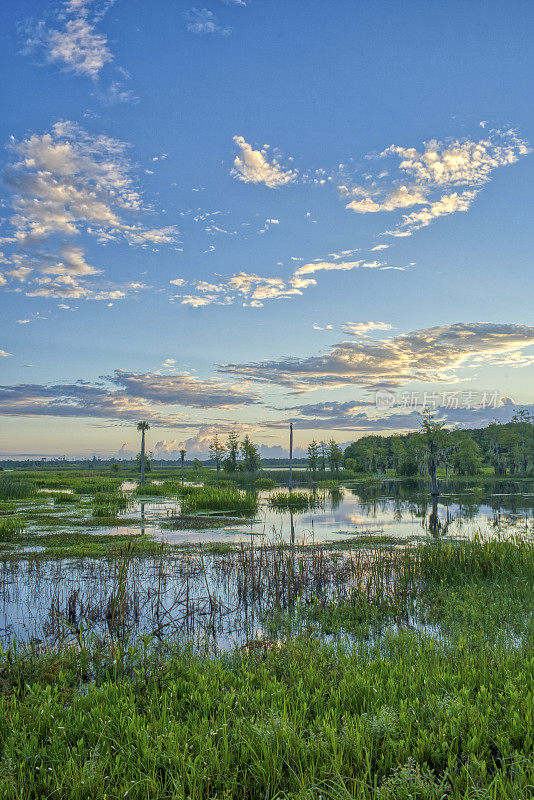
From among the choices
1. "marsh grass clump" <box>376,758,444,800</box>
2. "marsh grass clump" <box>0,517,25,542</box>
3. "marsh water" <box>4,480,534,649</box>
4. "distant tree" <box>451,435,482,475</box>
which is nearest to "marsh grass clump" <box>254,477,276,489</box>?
"marsh water" <box>4,480,534,649</box>

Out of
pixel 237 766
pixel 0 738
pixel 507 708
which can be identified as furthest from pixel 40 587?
pixel 507 708

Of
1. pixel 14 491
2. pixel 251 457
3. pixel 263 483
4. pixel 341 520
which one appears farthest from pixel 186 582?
pixel 251 457

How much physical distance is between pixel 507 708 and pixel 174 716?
3522mm

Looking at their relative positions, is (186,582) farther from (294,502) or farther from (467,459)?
(467,459)

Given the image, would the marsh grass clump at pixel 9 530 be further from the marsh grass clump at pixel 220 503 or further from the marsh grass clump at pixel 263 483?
the marsh grass clump at pixel 263 483

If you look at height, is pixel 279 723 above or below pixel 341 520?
above

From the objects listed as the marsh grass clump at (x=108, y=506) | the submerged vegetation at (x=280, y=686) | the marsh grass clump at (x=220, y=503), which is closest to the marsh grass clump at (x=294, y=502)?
the marsh grass clump at (x=220, y=503)

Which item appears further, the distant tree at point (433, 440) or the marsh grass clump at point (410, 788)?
the distant tree at point (433, 440)

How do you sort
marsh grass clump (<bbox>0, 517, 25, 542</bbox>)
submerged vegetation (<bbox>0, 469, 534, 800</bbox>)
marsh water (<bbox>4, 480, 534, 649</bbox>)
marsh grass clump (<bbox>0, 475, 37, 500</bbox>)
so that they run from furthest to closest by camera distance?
1. marsh grass clump (<bbox>0, 475, 37, 500</bbox>)
2. marsh grass clump (<bbox>0, 517, 25, 542</bbox>)
3. marsh water (<bbox>4, 480, 534, 649</bbox>)
4. submerged vegetation (<bbox>0, 469, 534, 800</bbox>)

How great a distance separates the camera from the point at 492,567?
13.0 m

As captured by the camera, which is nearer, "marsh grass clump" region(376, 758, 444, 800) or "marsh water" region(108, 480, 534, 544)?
"marsh grass clump" region(376, 758, 444, 800)

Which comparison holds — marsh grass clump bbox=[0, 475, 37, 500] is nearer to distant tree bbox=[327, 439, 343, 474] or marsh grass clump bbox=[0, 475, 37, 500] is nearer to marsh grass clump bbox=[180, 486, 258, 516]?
marsh grass clump bbox=[180, 486, 258, 516]

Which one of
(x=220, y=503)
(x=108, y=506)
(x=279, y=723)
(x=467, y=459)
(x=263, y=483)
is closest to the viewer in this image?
(x=279, y=723)

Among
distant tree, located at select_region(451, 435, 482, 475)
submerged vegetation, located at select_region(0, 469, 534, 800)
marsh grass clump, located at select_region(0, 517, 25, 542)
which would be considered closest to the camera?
submerged vegetation, located at select_region(0, 469, 534, 800)
